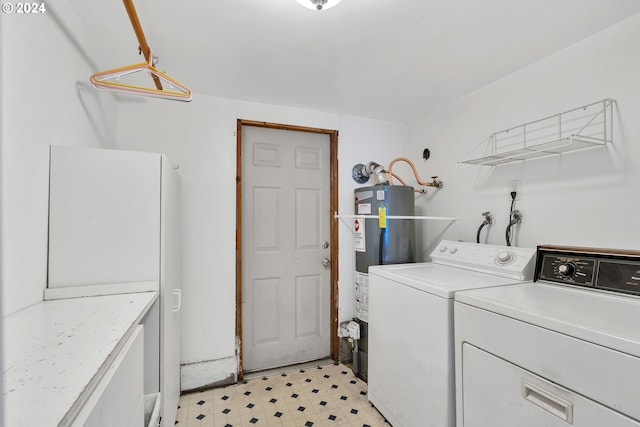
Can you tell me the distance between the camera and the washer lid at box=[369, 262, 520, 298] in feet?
4.94

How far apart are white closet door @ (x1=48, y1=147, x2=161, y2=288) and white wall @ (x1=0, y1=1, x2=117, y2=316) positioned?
0.16 ft

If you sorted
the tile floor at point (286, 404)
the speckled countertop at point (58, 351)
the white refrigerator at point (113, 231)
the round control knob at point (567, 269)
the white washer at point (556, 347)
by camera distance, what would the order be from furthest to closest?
the tile floor at point (286, 404) → the round control knob at point (567, 269) → the white refrigerator at point (113, 231) → the white washer at point (556, 347) → the speckled countertop at point (58, 351)

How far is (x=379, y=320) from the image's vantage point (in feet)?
6.39

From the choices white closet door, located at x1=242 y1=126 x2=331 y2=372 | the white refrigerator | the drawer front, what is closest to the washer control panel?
the drawer front

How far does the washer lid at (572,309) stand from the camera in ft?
3.07

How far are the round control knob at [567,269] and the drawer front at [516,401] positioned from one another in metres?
0.66

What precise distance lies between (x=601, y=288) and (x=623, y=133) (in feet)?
2.50

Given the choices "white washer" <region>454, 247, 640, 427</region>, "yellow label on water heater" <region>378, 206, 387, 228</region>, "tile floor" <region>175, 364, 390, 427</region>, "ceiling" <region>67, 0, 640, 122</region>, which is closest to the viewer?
"white washer" <region>454, 247, 640, 427</region>

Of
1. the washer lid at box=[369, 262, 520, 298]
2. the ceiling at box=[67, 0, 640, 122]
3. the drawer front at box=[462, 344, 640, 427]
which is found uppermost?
the ceiling at box=[67, 0, 640, 122]

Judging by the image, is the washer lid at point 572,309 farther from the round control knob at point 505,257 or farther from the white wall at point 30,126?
the white wall at point 30,126

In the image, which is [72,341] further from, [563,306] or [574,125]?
[574,125]

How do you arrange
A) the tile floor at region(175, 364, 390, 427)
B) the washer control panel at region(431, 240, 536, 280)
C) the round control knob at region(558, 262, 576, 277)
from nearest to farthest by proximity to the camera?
1. the round control knob at region(558, 262, 576, 277)
2. the washer control panel at region(431, 240, 536, 280)
3. the tile floor at region(175, 364, 390, 427)

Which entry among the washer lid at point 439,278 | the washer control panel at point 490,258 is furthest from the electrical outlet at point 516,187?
the washer lid at point 439,278

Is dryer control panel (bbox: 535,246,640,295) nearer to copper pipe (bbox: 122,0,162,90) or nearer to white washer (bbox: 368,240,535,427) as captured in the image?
white washer (bbox: 368,240,535,427)
